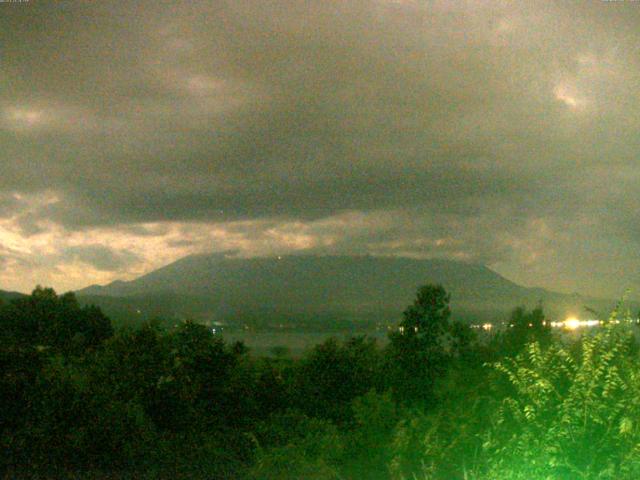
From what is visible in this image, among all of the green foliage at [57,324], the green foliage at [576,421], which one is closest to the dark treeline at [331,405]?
the green foliage at [576,421]

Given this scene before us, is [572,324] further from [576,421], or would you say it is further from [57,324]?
[57,324]

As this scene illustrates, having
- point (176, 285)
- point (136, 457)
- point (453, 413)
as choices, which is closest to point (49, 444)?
point (136, 457)

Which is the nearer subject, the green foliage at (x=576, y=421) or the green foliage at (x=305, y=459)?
the green foliage at (x=576, y=421)

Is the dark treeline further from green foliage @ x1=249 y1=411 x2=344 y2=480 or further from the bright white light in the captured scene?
the bright white light

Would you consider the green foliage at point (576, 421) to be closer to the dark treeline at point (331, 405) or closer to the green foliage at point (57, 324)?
the dark treeline at point (331, 405)

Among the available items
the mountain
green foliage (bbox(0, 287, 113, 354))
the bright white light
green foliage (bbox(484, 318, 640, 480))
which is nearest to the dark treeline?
green foliage (bbox(484, 318, 640, 480))

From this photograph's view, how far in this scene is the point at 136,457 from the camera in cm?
1218

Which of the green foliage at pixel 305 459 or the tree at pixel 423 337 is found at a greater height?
the tree at pixel 423 337

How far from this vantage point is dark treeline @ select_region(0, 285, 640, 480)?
7344mm

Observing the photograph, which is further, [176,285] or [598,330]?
[176,285]

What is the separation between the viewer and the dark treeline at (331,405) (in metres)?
7.34

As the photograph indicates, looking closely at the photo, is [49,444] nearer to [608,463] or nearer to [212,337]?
[212,337]

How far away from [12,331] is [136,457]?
10.1 metres

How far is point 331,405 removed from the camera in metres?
15.8
